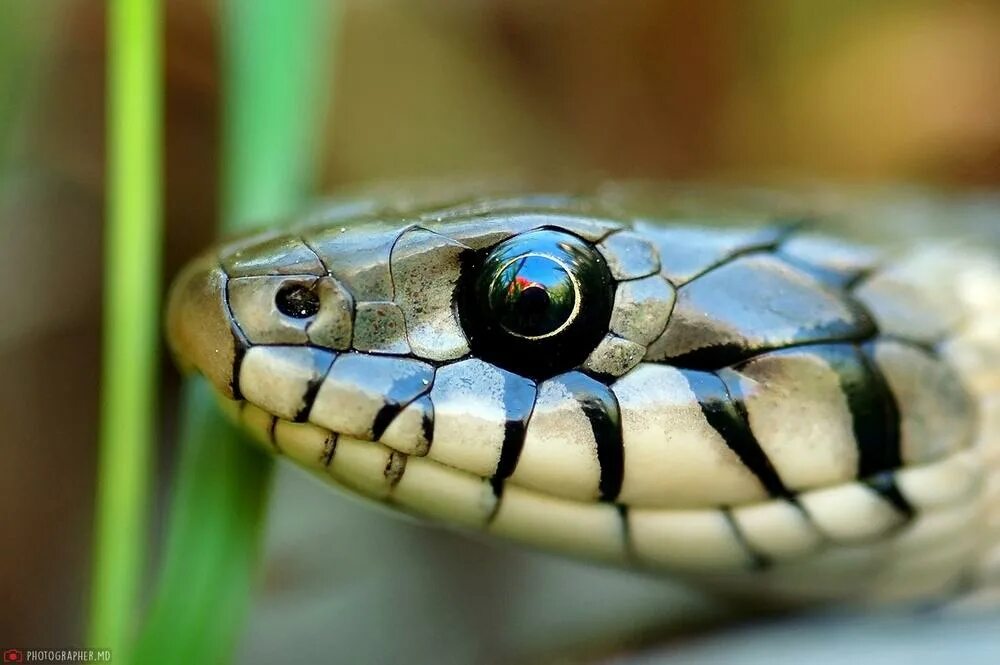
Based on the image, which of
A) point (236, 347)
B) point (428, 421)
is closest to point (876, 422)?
point (428, 421)

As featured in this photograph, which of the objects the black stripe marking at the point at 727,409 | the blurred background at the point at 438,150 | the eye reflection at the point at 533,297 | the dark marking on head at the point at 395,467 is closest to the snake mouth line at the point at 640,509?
the dark marking on head at the point at 395,467

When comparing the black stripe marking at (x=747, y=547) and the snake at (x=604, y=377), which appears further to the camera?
the black stripe marking at (x=747, y=547)

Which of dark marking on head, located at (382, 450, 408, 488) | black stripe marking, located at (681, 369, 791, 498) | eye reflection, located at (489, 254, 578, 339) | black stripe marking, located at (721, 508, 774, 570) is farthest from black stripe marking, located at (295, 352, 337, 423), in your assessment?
black stripe marking, located at (721, 508, 774, 570)

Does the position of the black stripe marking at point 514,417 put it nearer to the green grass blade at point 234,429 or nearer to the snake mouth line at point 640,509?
the snake mouth line at point 640,509

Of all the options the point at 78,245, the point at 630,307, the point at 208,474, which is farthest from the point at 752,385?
the point at 78,245

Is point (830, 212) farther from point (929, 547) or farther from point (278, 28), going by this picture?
point (278, 28)

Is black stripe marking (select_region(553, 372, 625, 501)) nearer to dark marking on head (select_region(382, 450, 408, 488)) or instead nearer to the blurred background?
dark marking on head (select_region(382, 450, 408, 488))

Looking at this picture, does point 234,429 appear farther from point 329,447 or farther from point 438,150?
point 438,150
